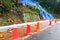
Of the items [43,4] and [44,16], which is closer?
[44,16]

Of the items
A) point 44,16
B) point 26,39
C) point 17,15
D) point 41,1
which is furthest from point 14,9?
point 41,1

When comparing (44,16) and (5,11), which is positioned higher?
(5,11)

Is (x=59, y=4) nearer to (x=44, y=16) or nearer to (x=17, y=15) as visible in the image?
(x=44, y=16)

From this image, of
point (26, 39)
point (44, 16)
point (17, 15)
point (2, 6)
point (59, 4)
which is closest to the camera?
point (26, 39)

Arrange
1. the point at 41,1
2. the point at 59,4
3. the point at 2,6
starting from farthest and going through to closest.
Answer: the point at 59,4 → the point at 41,1 → the point at 2,6

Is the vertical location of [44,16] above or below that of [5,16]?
below

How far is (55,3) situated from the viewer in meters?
65.8

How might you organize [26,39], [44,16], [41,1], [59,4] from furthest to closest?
[59,4], [41,1], [44,16], [26,39]

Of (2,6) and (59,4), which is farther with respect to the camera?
(59,4)

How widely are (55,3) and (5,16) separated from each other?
4517cm

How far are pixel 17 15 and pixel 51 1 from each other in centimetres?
4000

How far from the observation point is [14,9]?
25.8 m

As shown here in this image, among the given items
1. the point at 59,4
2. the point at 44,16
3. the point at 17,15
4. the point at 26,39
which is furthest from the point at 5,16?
the point at 59,4

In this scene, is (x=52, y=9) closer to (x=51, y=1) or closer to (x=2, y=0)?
(x=51, y=1)
